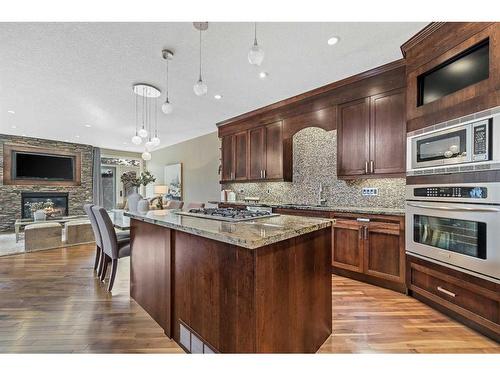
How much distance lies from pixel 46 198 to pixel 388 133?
8.89 meters

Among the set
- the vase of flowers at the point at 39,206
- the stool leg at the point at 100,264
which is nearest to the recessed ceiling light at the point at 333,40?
the stool leg at the point at 100,264

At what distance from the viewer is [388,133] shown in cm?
281

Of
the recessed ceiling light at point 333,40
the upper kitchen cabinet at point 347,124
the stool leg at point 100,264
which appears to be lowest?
the stool leg at point 100,264

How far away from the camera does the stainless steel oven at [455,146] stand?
1.72 m

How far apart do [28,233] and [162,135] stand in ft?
11.6

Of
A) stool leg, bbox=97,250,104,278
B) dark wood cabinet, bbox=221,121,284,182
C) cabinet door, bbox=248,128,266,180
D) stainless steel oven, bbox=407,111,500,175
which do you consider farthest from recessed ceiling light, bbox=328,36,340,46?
stool leg, bbox=97,250,104,278

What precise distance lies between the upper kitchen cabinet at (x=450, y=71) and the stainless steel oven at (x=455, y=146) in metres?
0.11

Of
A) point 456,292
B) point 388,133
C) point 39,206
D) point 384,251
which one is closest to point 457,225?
point 456,292

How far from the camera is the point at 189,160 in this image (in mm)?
6984

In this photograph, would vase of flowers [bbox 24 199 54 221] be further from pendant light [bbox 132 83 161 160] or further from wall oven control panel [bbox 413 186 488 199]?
wall oven control panel [bbox 413 186 488 199]

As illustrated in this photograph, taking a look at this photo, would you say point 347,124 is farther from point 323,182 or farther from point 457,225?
point 457,225

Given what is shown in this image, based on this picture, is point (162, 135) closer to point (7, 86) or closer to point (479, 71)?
point (7, 86)

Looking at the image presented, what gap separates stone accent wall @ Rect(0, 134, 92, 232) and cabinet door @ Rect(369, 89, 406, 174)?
8409mm

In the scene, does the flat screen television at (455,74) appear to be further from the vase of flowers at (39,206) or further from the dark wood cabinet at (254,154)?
the vase of flowers at (39,206)
